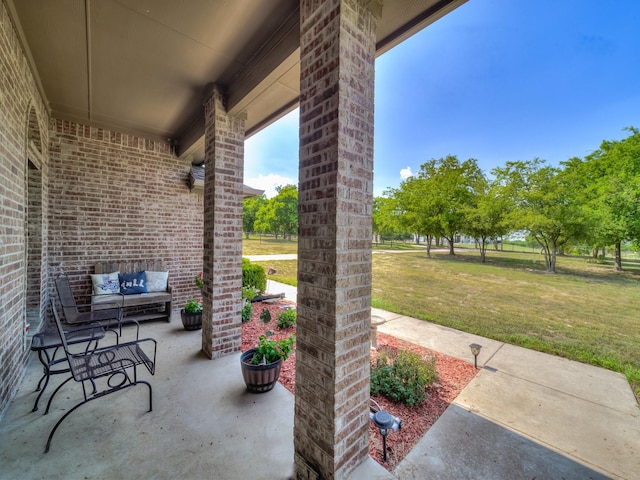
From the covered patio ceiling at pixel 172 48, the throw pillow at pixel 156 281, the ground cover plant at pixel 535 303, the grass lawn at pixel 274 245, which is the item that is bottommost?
the ground cover plant at pixel 535 303

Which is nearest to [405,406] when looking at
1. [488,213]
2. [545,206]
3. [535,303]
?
[535,303]

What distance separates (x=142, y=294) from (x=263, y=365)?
330 centimetres

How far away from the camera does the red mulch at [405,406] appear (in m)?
1.80

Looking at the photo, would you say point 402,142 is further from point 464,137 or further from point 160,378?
point 160,378

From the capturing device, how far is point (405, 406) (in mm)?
2299

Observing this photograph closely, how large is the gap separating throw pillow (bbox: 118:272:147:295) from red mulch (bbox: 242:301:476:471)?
2.09 meters

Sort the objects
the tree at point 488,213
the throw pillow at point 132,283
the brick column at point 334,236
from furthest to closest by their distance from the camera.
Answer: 1. the tree at point 488,213
2. the throw pillow at point 132,283
3. the brick column at point 334,236

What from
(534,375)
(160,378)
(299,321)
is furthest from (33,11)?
(534,375)

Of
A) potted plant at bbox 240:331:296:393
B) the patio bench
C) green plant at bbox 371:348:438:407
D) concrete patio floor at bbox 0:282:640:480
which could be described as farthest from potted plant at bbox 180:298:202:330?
green plant at bbox 371:348:438:407

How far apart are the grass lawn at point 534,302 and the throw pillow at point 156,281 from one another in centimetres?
478

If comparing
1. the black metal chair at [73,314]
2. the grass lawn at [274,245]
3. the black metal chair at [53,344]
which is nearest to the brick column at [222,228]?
the black metal chair at [73,314]

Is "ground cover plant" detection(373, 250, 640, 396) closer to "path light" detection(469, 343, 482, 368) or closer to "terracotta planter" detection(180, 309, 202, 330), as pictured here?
"path light" detection(469, 343, 482, 368)

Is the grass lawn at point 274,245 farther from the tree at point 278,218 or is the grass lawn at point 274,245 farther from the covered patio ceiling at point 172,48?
the covered patio ceiling at point 172,48

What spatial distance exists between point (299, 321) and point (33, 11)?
3219 millimetres
